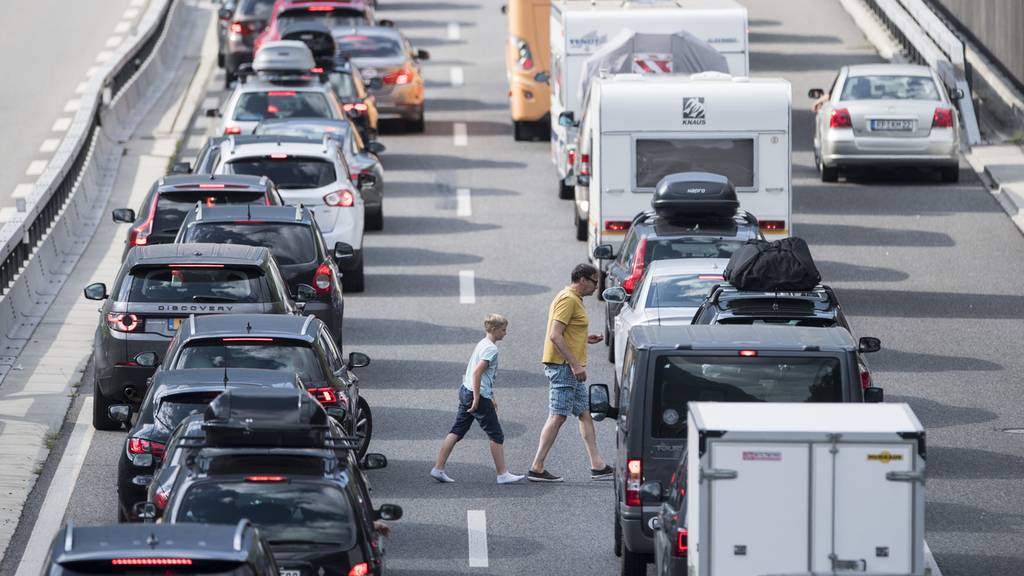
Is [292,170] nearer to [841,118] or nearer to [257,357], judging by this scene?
[257,357]

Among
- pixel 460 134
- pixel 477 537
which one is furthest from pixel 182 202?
pixel 460 134

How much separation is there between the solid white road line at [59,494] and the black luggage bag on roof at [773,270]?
18.2ft

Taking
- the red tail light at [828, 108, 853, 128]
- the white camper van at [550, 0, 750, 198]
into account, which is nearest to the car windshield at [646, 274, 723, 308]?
the white camper van at [550, 0, 750, 198]

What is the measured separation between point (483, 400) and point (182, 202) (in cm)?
634

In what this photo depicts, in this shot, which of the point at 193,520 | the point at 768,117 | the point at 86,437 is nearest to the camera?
the point at 193,520

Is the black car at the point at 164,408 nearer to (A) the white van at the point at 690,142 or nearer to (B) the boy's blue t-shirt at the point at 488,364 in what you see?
(B) the boy's blue t-shirt at the point at 488,364

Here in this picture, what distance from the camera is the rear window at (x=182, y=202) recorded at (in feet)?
73.2

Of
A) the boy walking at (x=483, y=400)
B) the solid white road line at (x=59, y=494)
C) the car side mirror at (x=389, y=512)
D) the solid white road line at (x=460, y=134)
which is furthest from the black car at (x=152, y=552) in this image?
the solid white road line at (x=460, y=134)

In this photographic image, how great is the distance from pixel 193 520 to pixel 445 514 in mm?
4726

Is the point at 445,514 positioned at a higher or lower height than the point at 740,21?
lower

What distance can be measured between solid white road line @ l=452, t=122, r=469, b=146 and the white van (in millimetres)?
12047

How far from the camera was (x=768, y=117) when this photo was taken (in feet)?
81.5

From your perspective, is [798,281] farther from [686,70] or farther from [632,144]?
[686,70]

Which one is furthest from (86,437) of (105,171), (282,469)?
(105,171)
